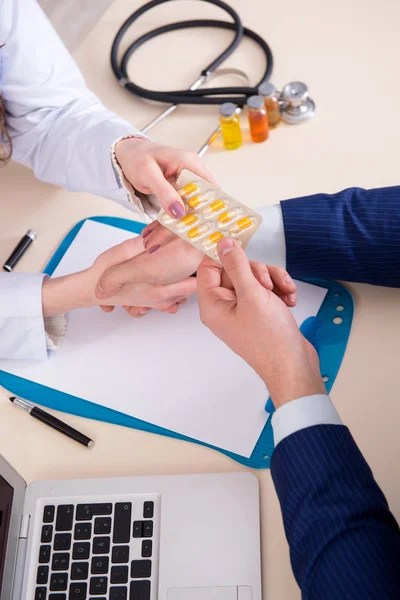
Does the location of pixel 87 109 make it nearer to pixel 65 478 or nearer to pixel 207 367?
pixel 207 367

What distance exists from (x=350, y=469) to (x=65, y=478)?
14.1 inches

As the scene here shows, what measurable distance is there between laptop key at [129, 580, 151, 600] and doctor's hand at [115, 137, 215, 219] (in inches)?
17.6

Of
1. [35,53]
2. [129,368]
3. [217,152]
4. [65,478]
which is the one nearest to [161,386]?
[129,368]

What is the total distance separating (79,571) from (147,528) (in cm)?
8

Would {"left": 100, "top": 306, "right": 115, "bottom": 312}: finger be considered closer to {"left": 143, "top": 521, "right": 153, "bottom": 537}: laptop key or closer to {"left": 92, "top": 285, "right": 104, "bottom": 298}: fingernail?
{"left": 92, "top": 285, "right": 104, "bottom": 298}: fingernail

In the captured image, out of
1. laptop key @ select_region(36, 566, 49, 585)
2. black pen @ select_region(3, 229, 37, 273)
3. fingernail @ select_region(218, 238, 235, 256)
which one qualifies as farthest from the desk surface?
fingernail @ select_region(218, 238, 235, 256)

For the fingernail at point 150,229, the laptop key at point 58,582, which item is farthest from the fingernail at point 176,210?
the laptop key at point 58,582

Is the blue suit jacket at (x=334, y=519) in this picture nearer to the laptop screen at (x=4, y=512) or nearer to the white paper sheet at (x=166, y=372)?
the white paper sheet at (x=166, y=372)

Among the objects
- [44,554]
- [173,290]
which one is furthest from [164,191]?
[44,554]

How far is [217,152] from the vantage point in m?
1.06

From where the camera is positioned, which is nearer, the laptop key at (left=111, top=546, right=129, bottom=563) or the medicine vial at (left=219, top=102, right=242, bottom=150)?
the laptop key at (left=111, top=546, right=129, bottom=563)

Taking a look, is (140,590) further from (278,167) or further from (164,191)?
(278,167)

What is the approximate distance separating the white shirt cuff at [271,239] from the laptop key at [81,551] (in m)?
0.43

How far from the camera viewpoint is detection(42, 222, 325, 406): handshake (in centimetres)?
66
